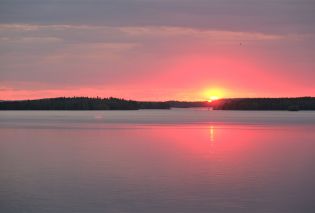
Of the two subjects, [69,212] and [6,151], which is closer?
[69,212]

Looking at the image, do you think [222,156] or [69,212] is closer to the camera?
[69,212]

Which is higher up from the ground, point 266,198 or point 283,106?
point 283,106

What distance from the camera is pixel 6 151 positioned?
1111 inches

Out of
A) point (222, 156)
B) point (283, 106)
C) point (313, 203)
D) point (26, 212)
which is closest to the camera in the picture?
point (26, 212)

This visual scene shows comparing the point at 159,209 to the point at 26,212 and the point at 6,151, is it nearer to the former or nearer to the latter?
the point at 26,212

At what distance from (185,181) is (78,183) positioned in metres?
3.46

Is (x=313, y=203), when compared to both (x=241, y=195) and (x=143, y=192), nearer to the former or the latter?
(x=241, y=195)

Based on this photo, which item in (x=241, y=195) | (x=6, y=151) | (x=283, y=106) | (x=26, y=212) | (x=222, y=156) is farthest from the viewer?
(x=283, y=106)

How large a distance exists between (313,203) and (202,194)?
3055 mm

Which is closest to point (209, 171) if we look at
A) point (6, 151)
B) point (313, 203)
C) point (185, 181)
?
point (185, 181)

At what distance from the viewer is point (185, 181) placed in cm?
1817

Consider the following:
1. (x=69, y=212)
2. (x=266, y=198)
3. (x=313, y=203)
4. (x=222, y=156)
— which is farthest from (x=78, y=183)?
(x=222, y=156)

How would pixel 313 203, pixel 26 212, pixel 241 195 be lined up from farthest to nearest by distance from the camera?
pixel 241 195, pixel 313 203, pixel 26 212

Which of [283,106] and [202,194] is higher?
[283,106]
